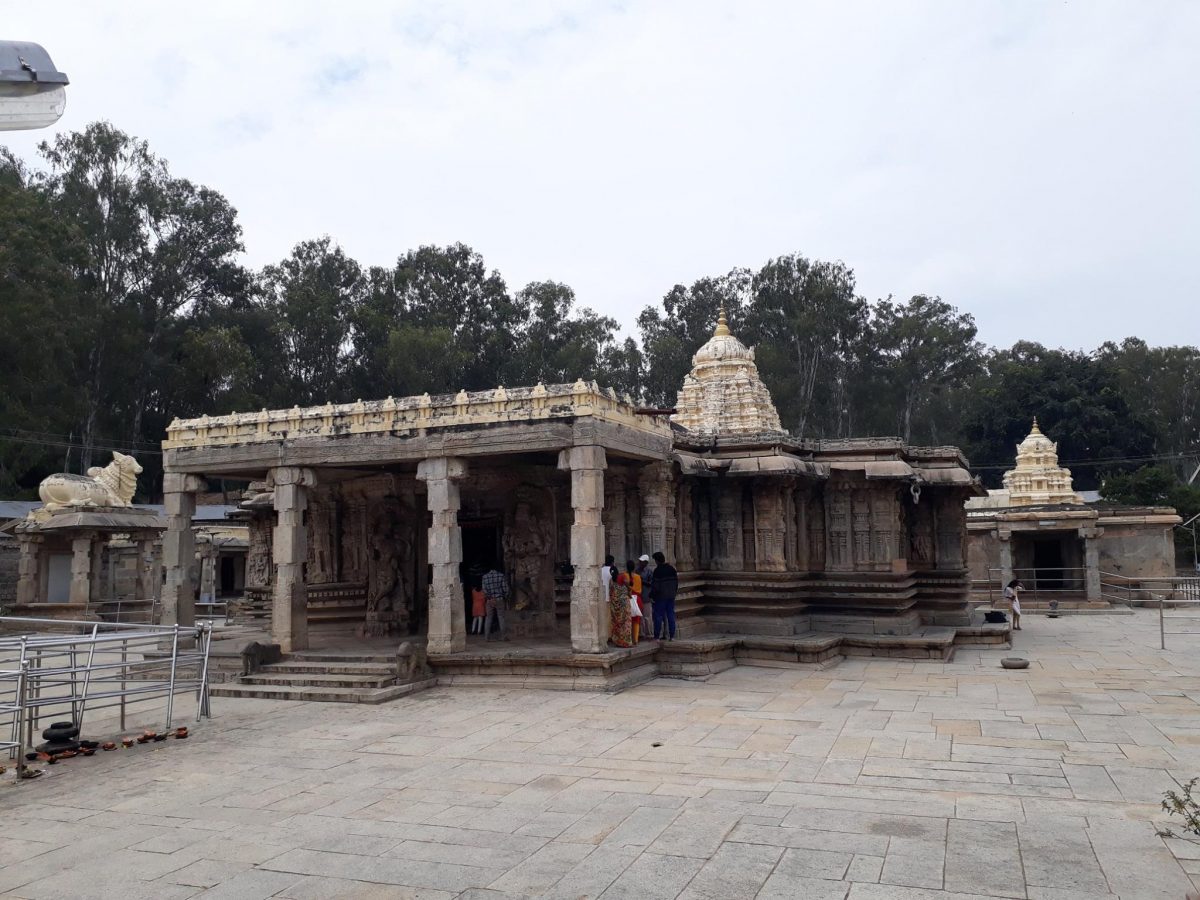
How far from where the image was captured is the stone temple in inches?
519

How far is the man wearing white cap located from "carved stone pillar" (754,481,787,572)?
8.89ft

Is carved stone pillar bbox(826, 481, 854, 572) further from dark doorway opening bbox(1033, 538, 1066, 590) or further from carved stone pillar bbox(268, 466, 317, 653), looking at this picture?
dark doorway opening bbox(1033, 538, 1066, 590)

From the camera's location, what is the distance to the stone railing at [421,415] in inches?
507

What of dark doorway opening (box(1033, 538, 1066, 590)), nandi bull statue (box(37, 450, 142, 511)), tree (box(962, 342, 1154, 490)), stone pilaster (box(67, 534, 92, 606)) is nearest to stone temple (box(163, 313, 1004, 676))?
stone pilaster (box(67, 534, 92, 606))

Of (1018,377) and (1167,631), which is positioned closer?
(1167,631)

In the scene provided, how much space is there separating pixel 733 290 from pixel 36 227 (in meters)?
35.2

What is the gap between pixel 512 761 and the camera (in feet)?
27.1

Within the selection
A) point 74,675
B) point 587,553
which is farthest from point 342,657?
point 74,675

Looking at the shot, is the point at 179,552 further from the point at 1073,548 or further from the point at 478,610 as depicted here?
the point at 1073,548

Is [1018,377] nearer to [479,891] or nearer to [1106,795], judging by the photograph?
[1106,795]

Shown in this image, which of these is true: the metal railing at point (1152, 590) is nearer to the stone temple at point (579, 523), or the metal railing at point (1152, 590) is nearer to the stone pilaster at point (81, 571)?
the stone temple at point (579, 523)

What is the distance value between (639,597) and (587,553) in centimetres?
209

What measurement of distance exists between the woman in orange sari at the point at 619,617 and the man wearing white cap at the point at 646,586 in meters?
0.98

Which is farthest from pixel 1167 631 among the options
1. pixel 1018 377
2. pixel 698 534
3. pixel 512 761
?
pixel 1018 377
